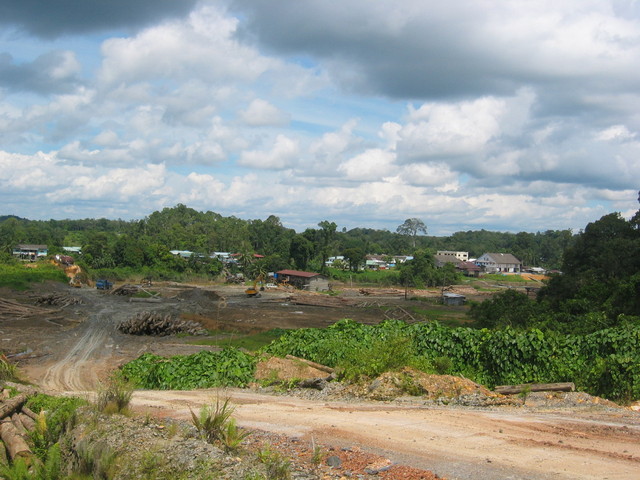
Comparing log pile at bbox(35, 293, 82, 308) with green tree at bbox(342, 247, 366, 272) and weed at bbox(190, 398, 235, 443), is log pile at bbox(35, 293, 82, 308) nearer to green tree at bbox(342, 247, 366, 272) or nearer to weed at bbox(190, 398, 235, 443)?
weed at bbox(190, 398, 235, 443)

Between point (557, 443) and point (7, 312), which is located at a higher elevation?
point (557, 443)

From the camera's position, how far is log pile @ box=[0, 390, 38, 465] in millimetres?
7934

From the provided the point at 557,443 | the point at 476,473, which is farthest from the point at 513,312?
the point at 476,473

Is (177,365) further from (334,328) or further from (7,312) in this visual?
(7,312)

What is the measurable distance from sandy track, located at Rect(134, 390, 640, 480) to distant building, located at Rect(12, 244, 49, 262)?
9843 centimetres

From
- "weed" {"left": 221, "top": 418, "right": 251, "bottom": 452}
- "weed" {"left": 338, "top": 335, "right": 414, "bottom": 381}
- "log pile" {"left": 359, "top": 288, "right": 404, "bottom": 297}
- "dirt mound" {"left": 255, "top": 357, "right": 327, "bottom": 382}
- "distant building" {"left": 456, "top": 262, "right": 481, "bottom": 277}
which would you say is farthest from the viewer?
"distant building" {"left": 456, "top": 262, "right": 481, "bottom": 277}

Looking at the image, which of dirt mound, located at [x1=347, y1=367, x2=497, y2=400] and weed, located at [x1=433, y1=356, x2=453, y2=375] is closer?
dirt mound, located at [x1=347, y1=367, x2=497, y2=400]

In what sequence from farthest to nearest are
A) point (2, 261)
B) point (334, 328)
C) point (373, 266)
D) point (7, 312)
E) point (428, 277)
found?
point (373, 266) → point (428, 277) → point (2, 261) → point (7, 312) → point (334, 328)

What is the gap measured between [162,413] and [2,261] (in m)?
75.7

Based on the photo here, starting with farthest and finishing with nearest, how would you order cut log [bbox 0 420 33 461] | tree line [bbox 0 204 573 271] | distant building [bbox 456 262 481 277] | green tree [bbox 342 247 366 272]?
distant building [bbox 456 262 481 277] < green tree [bbox 342 247 366 272] < tree line [bbox 0 204 573 271] < cut log [bbox 0 420 33 461]

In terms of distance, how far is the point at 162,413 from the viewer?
10016 millimetres

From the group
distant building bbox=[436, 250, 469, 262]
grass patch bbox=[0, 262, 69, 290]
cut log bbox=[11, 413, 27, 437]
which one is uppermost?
distant building bbox=[436, 250, 469, 262]

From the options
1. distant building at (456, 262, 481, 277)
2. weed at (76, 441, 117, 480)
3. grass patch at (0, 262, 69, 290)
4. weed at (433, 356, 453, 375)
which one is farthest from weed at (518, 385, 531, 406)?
distant building at (456, 262, 481, 277)

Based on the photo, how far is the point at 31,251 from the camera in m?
99.2
